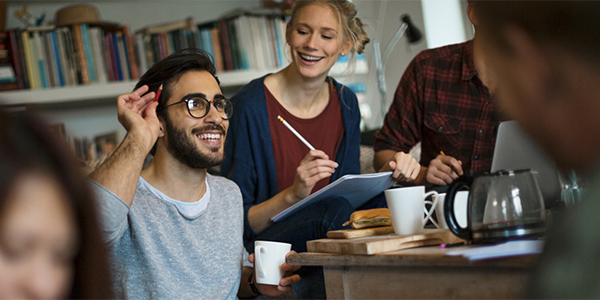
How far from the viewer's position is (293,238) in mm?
1636

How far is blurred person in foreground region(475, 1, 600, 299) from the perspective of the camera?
0.43m

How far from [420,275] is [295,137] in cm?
130

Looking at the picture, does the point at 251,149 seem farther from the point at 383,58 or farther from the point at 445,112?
the point at 383,58

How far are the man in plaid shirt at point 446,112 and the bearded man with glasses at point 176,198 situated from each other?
2.49 feet

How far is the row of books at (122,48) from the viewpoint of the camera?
2.99 metres

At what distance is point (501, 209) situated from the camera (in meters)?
0.94

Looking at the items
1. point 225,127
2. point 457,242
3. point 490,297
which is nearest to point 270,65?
point 225,127

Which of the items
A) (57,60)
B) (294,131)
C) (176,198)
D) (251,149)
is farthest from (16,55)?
(176,198)

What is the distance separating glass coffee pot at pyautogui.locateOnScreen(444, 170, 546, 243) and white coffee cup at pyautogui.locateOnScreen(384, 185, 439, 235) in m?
0.18

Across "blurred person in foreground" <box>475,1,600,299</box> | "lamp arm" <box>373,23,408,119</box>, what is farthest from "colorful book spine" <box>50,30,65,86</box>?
"blurred person in foreground" <box>475,1,600,299</box>

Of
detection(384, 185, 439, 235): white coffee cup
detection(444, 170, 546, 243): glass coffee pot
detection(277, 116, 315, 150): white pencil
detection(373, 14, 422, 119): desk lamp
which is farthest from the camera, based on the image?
detection(373, 14, 422, 119): desk lamp

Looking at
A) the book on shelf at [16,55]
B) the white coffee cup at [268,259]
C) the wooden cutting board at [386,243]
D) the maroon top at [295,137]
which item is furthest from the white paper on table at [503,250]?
the book on shelf at [16,55]

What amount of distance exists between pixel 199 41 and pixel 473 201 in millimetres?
2547

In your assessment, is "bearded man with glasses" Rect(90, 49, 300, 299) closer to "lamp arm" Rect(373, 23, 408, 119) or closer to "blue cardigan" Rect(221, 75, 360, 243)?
"blue cardigan" Rect(221, 75, 360, 243)
